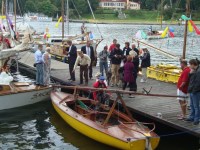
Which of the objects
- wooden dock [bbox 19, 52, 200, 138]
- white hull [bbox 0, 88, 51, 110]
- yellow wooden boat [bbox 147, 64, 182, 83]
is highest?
yellow wooden boat [bbox 147, 64, 182, 83]

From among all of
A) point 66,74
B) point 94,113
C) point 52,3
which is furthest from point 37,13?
point 94,113

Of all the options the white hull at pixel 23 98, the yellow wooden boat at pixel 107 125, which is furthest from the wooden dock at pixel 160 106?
the white hull at pixel 23 98

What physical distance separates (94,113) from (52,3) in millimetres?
A: 124615

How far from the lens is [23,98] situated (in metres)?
18.5

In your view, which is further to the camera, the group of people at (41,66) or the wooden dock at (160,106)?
the group of people at (41,66)

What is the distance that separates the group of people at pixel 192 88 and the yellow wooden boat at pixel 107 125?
5.15 ft

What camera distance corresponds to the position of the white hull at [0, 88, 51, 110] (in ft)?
59.0

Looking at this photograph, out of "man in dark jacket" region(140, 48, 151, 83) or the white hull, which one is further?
"man in dark jacket" region(140, 48, 151, 83)

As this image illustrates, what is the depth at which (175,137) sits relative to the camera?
1449 cm

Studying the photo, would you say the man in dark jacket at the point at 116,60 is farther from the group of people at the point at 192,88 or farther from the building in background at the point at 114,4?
the building in background at the point at 114,4

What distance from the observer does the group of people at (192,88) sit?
495 inches

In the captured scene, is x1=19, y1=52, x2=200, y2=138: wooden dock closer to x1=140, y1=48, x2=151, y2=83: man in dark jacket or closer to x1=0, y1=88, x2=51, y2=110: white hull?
x1=140, y1=48, x2=151, y2=83: man in dark jacket

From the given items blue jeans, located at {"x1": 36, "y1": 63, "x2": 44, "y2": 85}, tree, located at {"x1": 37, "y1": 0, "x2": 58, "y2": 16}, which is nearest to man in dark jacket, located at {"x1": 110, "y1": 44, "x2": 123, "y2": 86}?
blue jeans, located at {"x1": 36, "y1": 63, "x2": 44, "y2": 85}

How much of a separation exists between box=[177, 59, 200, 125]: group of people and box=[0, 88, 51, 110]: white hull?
7.73 metres
